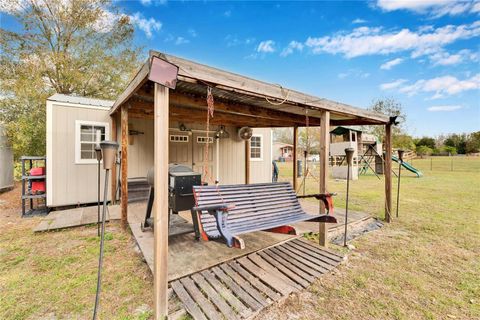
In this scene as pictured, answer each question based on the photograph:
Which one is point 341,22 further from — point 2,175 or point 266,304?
point 2,175

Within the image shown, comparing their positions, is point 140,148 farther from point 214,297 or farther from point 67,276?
point 214,297

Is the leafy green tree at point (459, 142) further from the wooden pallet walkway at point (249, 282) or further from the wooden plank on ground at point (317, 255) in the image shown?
the wooden pallet walkway at point (249, 282)

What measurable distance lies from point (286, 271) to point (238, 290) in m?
0.70

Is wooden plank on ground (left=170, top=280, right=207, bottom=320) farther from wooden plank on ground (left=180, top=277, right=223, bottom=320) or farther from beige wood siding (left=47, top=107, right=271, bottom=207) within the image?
beige wood siding (left=47, top=107, right=271, bottom=207)

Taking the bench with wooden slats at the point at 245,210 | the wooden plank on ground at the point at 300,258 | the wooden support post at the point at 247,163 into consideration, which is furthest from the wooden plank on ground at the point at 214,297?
the wooden support post at the point at 247,163

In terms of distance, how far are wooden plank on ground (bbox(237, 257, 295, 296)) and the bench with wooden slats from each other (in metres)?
0.51

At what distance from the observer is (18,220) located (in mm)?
4645

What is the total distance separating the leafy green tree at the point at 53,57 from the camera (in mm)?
8344

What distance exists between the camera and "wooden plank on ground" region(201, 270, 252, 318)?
6.34 feet

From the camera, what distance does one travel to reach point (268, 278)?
2430 mm

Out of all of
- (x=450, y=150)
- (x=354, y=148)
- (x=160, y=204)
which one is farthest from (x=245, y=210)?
(x=450, y=150)

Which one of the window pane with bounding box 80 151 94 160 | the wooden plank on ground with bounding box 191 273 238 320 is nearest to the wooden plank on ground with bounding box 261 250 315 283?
the wooden plank on ground with bounding box 191 273 238 320

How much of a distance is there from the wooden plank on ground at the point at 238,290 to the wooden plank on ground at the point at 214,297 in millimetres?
169

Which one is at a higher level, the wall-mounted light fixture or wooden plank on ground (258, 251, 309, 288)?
the wall-mounted light fixture
